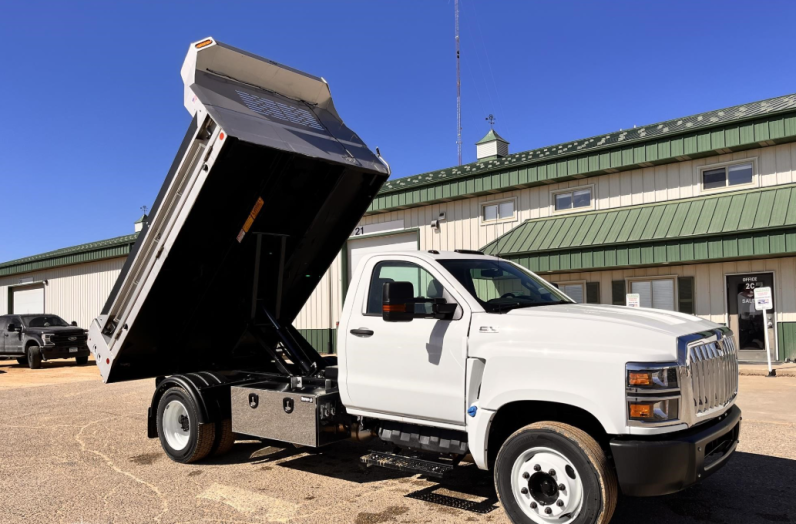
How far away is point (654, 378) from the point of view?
13.4 ft

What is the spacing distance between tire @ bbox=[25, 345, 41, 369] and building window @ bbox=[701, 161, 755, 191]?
2028cm

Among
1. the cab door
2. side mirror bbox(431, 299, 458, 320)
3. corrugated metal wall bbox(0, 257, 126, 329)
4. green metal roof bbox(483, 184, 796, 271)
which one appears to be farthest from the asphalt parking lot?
corrugated metal wall bbox(0, 257, 126, 329)

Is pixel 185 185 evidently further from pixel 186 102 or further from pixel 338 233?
pixel 338 233

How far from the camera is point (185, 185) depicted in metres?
6.43

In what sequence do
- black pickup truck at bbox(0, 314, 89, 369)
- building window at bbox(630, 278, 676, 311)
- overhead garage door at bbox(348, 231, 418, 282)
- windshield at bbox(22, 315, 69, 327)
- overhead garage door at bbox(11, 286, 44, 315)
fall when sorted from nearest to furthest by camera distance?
building window at bbox(630, 278, 676, 311) → black pickup truck at bbox(0, 314, 89, 369) → overhead garage door at bbox(348, 231, 418, 282) → windshield at bbox(22, 315, 69, 327) → overhead garage door at bbox(11, 286, 44, 315)

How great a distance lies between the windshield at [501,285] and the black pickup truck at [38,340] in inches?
740

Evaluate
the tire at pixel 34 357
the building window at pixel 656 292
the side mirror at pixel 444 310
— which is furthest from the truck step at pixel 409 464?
the tire at pixel 34 357

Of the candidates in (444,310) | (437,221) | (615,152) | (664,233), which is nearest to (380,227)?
(437,221)

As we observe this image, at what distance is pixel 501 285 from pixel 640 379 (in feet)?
5.86

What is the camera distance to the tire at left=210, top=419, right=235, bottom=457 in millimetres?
6832

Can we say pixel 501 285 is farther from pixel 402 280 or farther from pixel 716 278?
pixel 716 278

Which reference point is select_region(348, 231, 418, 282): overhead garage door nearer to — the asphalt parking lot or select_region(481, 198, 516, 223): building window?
select_region(481, 198, 516, 223): building window

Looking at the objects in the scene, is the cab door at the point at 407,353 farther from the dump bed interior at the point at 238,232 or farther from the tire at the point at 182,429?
the tire at the point at 182,429

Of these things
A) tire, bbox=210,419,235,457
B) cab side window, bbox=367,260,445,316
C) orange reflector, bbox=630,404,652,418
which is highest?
cab side window, bbox=367,260,445,316
